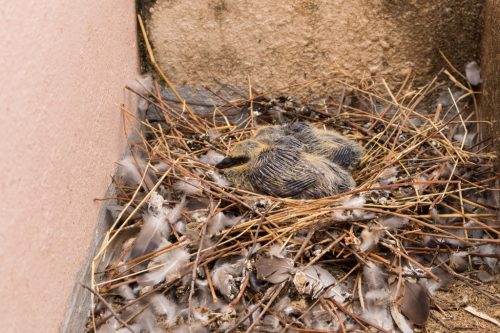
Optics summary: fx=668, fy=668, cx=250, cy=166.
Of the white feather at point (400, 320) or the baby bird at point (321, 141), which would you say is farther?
the baby bird at point (321, 141)

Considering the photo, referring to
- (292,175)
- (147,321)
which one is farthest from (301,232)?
(147,321)

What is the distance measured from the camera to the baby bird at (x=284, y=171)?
2709 mm

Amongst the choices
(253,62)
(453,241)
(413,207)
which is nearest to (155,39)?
(253,62)

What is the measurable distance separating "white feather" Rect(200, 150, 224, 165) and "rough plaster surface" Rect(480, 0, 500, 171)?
1.21 metres

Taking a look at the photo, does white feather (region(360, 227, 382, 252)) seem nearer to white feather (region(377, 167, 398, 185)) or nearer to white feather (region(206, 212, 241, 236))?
white feather (region(377, 167, 398, 185))

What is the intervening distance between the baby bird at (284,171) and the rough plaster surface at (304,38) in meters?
0.68

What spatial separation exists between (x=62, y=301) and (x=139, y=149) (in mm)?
1081

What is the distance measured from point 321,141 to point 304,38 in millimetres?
690

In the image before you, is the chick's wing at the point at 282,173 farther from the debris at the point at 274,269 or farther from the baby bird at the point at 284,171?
the debris at the point at 274,269

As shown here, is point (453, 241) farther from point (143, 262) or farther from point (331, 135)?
point (143, 262)

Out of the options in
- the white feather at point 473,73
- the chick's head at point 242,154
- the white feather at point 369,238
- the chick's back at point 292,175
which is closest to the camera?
the white feather at point 369,238

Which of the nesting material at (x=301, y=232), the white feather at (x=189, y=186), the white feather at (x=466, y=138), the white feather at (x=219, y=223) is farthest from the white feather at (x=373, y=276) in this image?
the white feather at (x=466, y=138)

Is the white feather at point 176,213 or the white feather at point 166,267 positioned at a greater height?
the white feather at point 176,213

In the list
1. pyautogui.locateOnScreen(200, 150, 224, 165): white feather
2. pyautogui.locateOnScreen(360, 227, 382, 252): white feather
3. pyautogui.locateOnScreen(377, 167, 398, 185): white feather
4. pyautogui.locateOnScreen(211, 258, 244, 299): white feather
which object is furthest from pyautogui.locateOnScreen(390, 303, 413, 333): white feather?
pyautogui.locateOnScreen(200, 150, 224, 165): white feather
